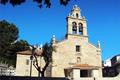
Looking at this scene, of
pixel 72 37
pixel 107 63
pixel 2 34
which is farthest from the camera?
pixel 107 63

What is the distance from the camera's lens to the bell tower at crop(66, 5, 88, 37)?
45.5 meters

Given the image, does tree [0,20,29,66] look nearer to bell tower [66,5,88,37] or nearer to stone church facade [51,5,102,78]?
stone church facade [51,5,102,78]

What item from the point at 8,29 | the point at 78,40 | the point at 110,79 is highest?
the point at 8,29

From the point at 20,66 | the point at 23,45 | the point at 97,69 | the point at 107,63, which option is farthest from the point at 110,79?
the point at 107,63

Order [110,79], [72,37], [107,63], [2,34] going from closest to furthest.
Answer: [110,79] → [72,37] → [2,34] → [107,63]

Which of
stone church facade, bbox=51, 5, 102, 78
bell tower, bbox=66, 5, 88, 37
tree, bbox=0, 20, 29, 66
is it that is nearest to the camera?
stone church facade, bbox=51, 5, 102, 78

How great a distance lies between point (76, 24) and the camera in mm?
45969

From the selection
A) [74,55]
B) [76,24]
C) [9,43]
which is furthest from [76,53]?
[9,43]

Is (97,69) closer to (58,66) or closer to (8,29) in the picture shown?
(58,66)

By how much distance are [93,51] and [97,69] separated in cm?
532

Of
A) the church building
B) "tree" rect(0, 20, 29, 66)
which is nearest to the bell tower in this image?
the church building

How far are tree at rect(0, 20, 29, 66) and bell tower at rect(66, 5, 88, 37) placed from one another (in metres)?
16.0

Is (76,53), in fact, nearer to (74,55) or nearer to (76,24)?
(74,55)

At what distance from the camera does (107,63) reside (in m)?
74.6
